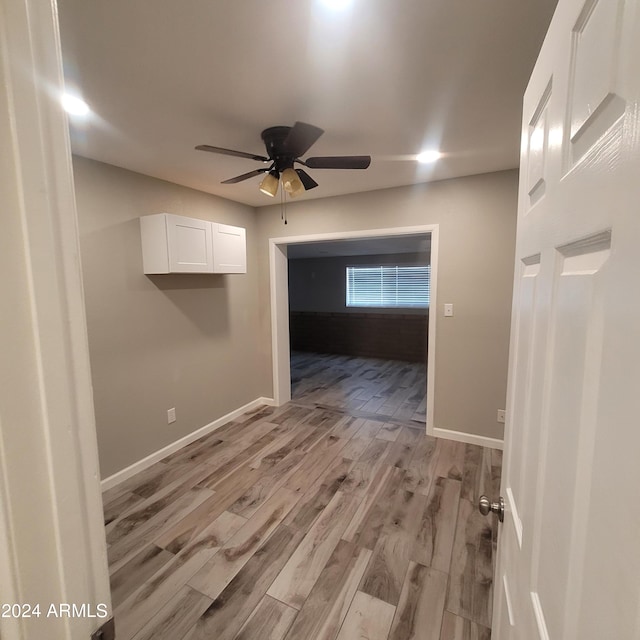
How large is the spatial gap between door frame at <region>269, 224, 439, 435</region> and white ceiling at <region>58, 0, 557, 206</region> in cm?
107

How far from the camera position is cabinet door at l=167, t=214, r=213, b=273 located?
8.49 feet

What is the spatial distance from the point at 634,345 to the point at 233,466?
2.86 m

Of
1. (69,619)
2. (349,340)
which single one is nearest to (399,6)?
(69,619)

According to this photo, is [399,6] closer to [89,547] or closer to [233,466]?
[89,547]

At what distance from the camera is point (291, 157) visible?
6.43ft

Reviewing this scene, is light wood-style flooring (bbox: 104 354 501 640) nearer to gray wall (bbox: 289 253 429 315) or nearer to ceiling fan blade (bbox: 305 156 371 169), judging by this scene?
ceiling fan blade (bbox: 305 156 371 169)

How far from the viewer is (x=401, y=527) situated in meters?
2.01

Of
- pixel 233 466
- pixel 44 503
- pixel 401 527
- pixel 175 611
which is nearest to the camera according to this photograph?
pixel 44 503

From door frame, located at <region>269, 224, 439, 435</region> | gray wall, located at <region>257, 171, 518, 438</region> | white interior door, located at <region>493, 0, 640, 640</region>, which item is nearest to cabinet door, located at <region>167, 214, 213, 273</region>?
door frame, located at <region>269, 224, 439, 435</region>

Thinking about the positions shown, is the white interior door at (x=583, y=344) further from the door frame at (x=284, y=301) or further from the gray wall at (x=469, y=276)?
the door frame at (x=284, y=301)

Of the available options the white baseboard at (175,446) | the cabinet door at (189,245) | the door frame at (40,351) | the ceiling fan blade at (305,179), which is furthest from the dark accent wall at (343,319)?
the door frame at (40,351)

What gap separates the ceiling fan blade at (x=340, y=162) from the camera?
178cm

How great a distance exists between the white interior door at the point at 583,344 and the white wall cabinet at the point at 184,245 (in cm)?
249

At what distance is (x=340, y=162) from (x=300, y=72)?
1.64 feet
